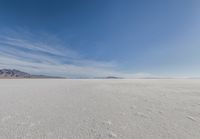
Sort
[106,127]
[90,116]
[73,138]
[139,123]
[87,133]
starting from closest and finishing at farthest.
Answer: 1. [73,138]
2. [87,133]
3. [106,127]
4. [139,123]
5. [90,116]

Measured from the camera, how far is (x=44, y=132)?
6.77 ft

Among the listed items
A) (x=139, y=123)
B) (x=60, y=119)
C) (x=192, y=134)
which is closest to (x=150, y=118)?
(x=139, y=123)

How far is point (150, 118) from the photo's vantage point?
2754 millimetres

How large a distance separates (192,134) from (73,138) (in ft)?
7.45

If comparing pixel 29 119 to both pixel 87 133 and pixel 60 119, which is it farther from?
pixel 87 133

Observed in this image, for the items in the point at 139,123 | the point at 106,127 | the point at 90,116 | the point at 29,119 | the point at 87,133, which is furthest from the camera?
the point at 90,116

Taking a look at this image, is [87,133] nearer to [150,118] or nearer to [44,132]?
[44,132]

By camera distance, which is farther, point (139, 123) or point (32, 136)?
point (139, 123)

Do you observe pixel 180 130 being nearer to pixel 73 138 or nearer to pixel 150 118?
pixel 150 118

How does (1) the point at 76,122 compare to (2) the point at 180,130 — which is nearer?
(2) the point at 180,130

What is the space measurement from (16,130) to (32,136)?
19.4 inches

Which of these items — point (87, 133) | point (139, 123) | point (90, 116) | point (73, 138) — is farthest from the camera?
point (90, 116)

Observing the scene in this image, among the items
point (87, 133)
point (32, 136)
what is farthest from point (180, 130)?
point (32, 136)

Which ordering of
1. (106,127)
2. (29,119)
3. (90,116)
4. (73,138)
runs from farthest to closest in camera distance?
(90,116), (29,119), (106,127), (73,138)
